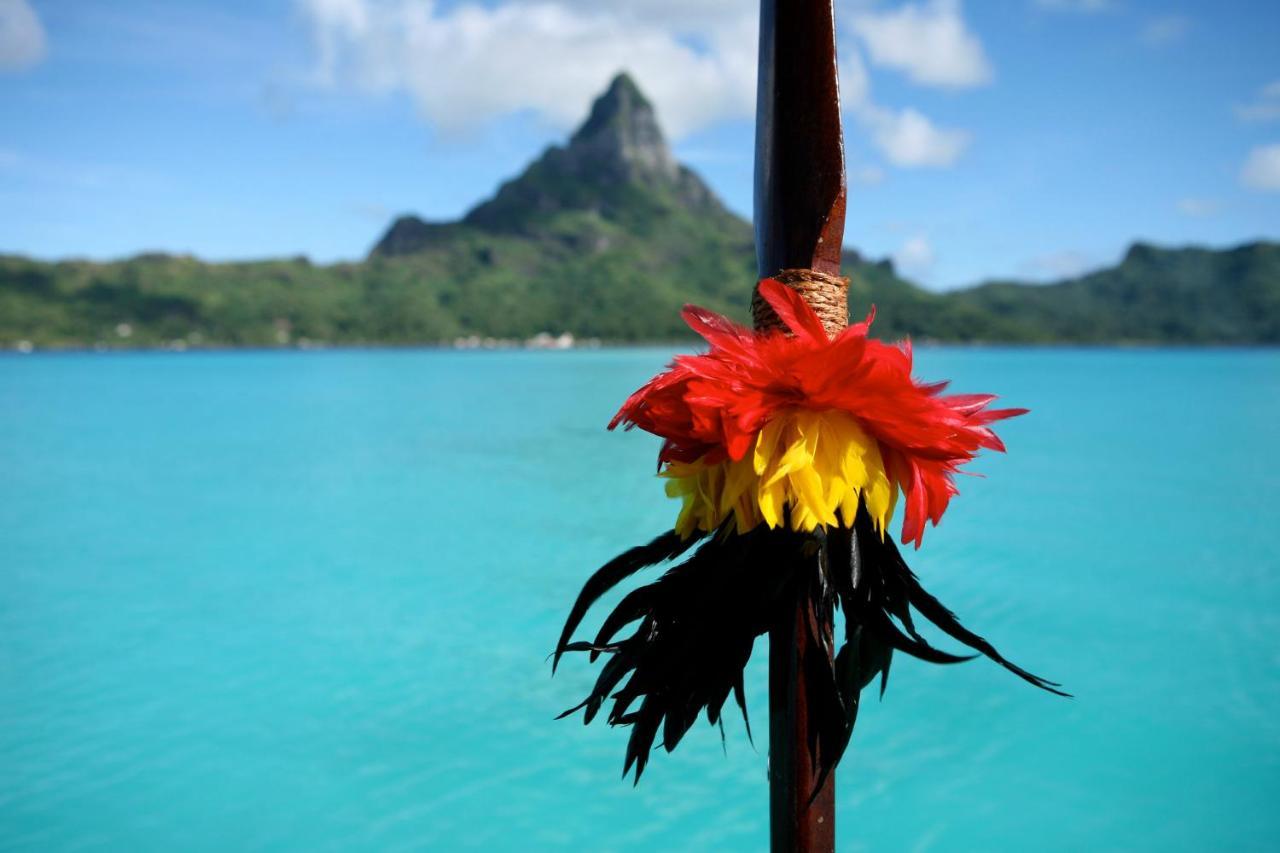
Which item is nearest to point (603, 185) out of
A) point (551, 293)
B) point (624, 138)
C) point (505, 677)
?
point (624, 138)

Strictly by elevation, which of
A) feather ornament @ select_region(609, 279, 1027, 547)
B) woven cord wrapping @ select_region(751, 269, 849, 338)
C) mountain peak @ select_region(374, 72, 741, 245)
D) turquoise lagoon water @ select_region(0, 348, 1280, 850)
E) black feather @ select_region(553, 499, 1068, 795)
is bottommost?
turquoise lagoon water @ select_region(0, 348, 1280, 850)

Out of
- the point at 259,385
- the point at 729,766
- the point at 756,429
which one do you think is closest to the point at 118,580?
the point at 729,766

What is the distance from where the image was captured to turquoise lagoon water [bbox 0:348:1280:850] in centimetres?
495

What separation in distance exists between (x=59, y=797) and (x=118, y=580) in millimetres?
4623

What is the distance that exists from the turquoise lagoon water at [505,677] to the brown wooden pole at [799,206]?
457 cm

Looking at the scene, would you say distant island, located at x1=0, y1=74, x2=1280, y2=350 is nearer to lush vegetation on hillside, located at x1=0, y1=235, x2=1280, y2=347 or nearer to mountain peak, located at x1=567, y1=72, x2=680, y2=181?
lush vegetation on hillside, located at x1=0, y1=235, x2=1280, y2=347

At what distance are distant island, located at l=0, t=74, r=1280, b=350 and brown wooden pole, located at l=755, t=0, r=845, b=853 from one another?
3593 inches

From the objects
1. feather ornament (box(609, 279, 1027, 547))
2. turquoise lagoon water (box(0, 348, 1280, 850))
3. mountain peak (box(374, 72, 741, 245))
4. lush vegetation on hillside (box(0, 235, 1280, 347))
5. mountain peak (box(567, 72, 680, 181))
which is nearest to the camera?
feather ornament (box(609, 279, 1027, 547))

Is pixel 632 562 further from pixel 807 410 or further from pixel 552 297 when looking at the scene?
pixel 552 297

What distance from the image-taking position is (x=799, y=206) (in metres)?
0.68

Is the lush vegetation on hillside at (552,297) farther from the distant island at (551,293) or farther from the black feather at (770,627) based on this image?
the black feather at (770,627)

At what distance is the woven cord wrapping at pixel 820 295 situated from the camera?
692mm

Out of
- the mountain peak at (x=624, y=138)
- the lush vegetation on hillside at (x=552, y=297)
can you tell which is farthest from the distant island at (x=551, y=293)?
the mountain peak at (x=624, y=138)

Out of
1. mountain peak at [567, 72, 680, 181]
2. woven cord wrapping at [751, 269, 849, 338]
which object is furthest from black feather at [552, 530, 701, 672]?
mountain peak at [567, 72, 680, 181]
